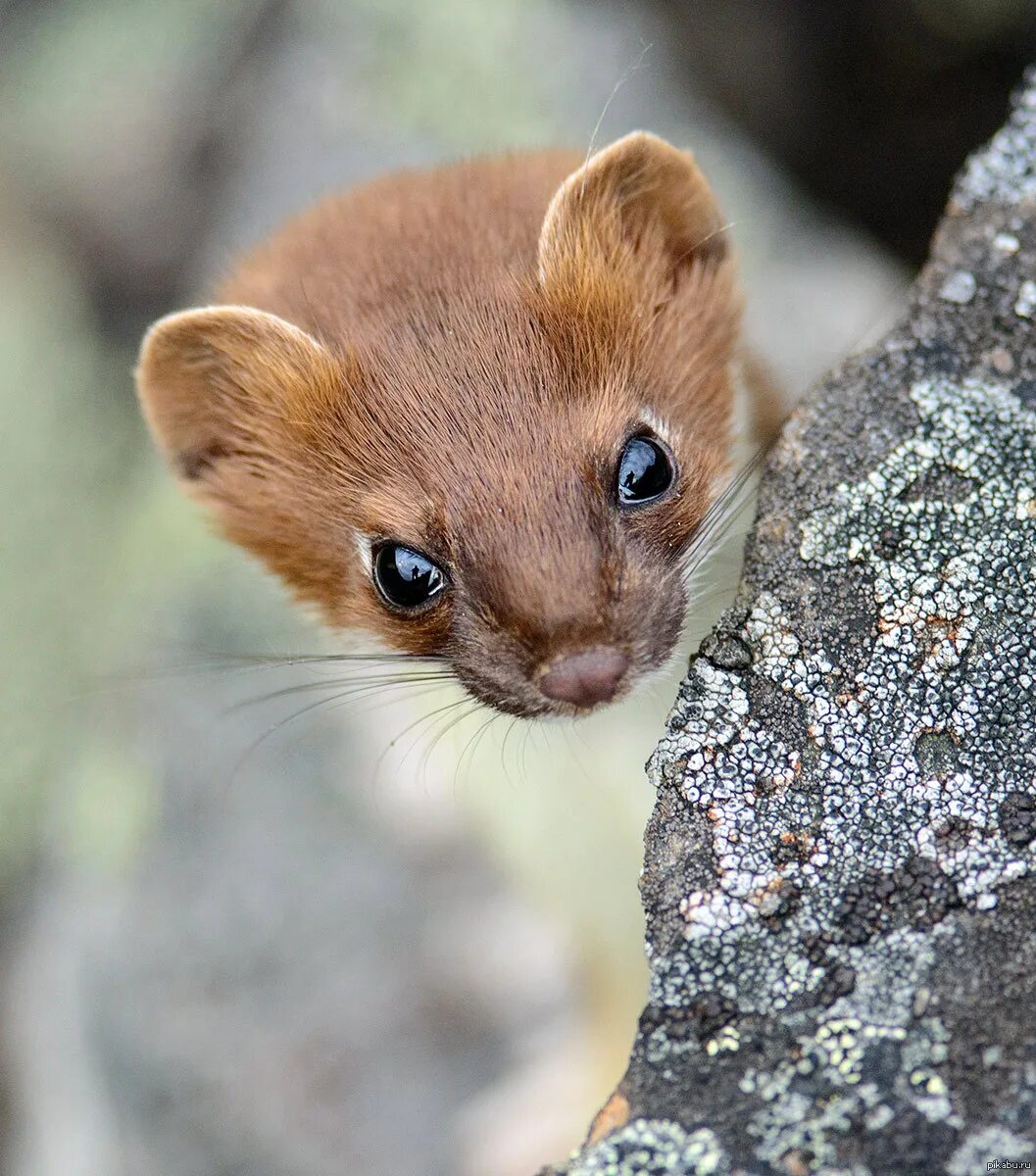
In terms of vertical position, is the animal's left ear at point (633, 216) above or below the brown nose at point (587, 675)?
above

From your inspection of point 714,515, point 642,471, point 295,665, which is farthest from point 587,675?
point 295,665

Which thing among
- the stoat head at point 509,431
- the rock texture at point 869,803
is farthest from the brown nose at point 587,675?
the rock texture at point 869,803

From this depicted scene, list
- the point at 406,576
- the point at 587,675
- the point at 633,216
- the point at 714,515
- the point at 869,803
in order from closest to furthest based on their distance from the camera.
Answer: the point at 869,803, the point at 587,675, the point at 406,576, the point at 714,515, the point at 633,216

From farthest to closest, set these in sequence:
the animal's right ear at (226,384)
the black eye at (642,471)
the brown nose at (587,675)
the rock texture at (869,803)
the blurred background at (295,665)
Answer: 1. the blurred background at (295,665)
2. the animal's right ear at (226,384)
3. the black eye at (642,471)
4. the brown nose at (587,675)
5. the rock texture at (869,803)

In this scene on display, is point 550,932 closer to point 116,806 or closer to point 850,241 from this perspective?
point 116,806

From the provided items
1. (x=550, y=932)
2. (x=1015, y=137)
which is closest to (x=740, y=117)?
(x=1015, y=137)

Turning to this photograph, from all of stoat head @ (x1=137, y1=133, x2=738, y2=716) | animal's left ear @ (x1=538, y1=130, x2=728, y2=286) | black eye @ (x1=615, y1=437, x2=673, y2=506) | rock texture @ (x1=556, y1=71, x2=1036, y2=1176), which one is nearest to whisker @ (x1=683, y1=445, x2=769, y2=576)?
stoat head @ (x1=137, y1=133, x2=738, y2=716)

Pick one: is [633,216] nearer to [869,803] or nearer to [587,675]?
[587,675]

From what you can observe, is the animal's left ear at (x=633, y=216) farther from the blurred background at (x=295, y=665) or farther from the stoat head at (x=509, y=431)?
the blurred background at (x=295, y=665)
